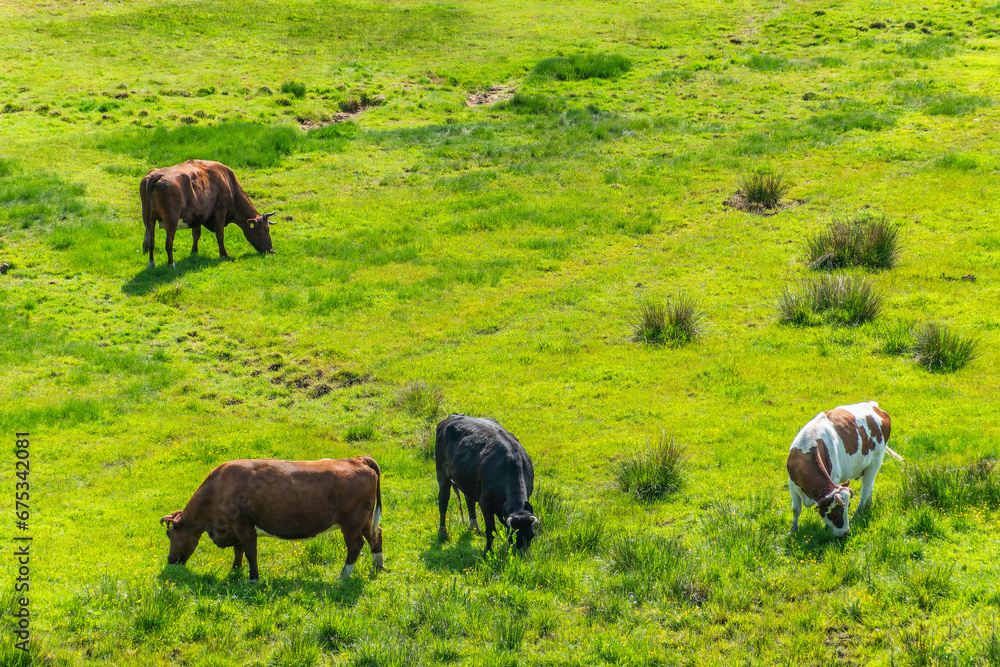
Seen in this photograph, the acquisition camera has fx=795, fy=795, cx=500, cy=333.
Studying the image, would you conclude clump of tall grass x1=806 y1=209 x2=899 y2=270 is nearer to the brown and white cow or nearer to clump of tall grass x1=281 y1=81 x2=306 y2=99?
the brown and white cow

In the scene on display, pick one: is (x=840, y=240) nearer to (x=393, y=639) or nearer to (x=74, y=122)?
(x=393, y=639)

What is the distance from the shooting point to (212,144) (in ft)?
91.1

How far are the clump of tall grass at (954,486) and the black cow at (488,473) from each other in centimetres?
499

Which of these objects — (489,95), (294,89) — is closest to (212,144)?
(294,89)

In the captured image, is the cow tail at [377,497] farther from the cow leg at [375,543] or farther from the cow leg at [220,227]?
the cow leg at [220,227]

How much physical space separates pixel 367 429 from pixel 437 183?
544 inches

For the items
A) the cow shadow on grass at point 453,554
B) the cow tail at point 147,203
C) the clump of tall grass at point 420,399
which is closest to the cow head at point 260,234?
the cow tail at point 147,203

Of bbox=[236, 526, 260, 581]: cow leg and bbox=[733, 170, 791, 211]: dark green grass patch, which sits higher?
bbox=[733, 170, 791, 211]: dark green grass patch

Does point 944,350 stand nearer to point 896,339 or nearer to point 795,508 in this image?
point 896,339

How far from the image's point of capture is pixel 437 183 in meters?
26.5

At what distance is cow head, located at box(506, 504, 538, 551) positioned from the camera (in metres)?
9.59

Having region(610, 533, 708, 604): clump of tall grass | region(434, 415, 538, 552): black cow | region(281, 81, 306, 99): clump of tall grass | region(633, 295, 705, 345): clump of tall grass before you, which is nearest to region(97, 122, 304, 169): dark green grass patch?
region(281, 81, 306, 99): clump of tall grass

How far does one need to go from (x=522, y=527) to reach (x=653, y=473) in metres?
2.94

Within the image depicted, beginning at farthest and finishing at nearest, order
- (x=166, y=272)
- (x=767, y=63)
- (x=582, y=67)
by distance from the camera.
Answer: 1. (x=582, y=67)
2. (x=767, y=63)
3. (x=166, y=272)
